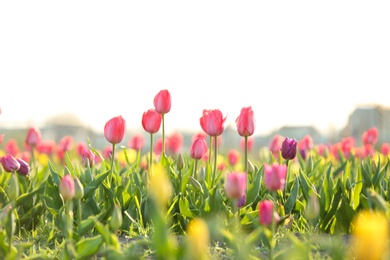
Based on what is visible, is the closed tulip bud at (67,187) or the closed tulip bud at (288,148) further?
the closed tulip bud at (288,148)

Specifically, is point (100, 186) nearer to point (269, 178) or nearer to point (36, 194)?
point (36, 194)

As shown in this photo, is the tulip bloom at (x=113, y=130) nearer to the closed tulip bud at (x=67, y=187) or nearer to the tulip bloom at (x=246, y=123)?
the tulip bloom at (x=246, y=123)

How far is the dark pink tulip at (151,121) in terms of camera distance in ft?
13.3

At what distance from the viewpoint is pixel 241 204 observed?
3502mm

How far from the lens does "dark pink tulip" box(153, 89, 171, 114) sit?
4043mm

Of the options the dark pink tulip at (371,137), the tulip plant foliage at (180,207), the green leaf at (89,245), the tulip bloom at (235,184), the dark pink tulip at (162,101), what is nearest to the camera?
Result: the tulip bloom at (235,184)

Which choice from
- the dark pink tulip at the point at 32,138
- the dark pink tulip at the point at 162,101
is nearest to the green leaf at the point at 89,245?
the dark pink tulip at the point at 162,101

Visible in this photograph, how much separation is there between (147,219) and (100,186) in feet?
1.53

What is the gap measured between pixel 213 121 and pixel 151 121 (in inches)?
18.9

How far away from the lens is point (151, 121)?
406 centimetres

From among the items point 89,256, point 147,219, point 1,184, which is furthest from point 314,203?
point 1,184

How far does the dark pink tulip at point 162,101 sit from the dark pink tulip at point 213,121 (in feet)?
1.02

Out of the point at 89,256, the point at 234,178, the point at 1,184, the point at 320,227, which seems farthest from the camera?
the point at 1,184

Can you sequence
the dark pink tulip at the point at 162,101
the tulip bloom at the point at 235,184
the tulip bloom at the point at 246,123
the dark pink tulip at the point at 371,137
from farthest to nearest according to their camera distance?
the dark pink tulip at the point at 371,137, the dark pink tulip at the point at 162,101, the tulip bloom at the point at 246,123, the tulip bloom at the point at 235,184
